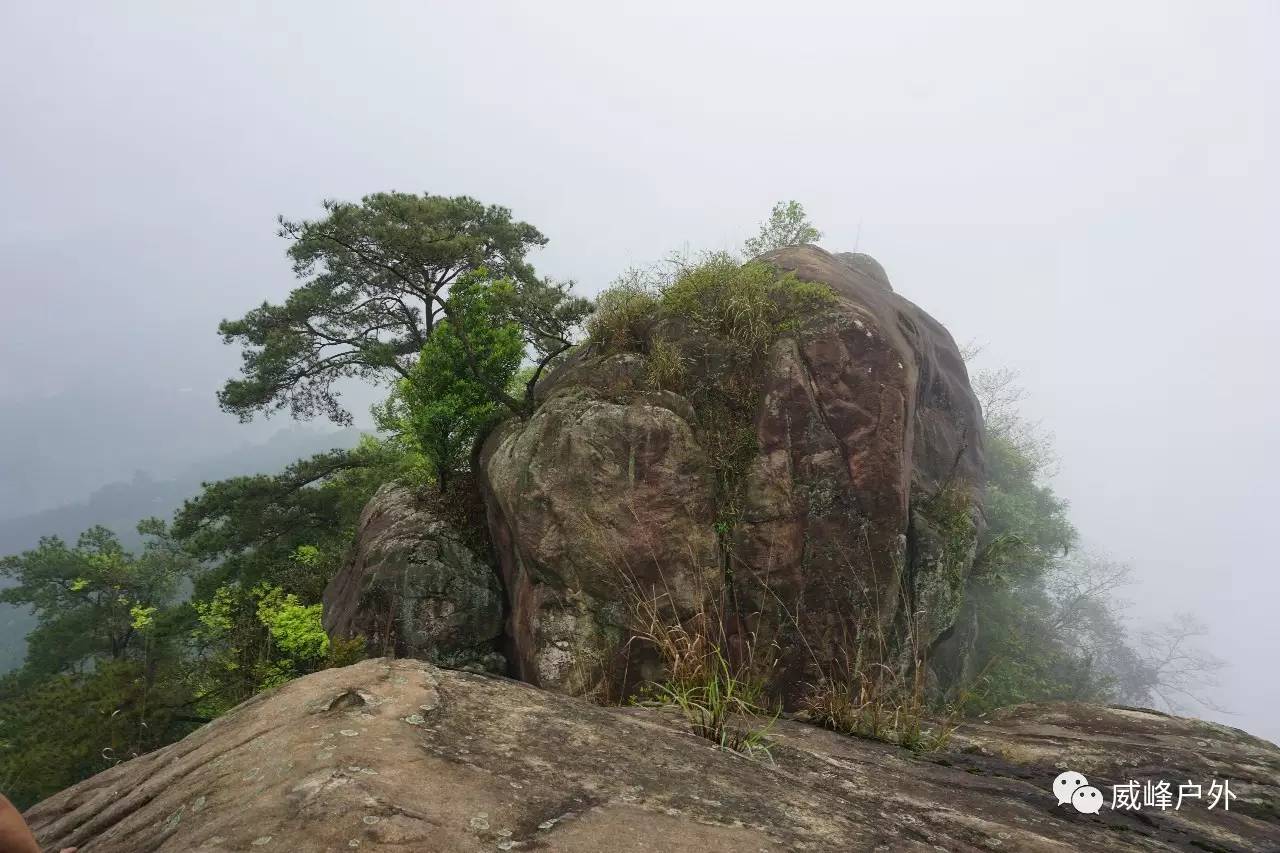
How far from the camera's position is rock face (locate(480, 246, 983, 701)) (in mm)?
8102

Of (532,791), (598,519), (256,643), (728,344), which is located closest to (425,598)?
(598,519)

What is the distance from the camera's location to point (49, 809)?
314 cm

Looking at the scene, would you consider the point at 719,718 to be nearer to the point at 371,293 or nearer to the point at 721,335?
the point at 721,335

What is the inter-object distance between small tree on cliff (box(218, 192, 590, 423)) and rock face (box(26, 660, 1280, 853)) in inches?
382

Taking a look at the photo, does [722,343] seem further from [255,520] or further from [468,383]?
[255,520]

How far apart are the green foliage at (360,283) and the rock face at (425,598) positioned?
19.7ft

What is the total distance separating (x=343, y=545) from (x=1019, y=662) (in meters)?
20.6

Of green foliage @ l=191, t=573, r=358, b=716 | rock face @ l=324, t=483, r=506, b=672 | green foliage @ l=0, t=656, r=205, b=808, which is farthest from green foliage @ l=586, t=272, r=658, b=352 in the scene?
green foliage @ l=0, t=656, r=205, b=808

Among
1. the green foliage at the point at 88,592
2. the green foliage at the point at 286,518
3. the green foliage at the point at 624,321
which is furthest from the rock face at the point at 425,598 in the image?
the green foliage at the point at 88,592

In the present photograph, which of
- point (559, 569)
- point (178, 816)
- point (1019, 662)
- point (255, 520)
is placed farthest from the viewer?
point (1019, 662)

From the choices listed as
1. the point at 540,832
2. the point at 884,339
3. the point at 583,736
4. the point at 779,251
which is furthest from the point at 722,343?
the point at 540,832

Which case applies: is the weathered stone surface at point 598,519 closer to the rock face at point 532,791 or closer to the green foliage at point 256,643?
the green foliage at point 256,643

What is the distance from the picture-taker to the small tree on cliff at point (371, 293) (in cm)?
1316

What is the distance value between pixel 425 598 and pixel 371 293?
396 inches
